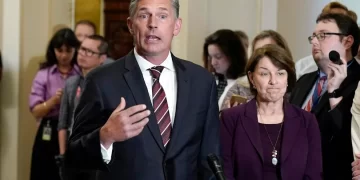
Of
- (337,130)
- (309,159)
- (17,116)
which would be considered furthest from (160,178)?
(17,116)

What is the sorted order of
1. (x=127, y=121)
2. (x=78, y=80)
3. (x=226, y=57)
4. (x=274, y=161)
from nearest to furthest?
(x=127, y=121)
(x=274, y=161)
(x=226, y=57)
(x=78, y=80)

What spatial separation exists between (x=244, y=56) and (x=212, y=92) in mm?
1812

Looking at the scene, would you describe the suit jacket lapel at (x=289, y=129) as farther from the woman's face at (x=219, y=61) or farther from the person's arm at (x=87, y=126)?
the woman's face at (x=219, y=61)

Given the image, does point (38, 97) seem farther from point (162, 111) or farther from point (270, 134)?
point (162, 111)

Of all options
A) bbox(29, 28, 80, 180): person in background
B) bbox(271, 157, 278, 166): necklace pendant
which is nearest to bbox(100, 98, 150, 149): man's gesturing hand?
bbox(271, 157, 278, 166): necklace pendant

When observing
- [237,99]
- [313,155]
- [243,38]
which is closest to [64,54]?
[243,38]

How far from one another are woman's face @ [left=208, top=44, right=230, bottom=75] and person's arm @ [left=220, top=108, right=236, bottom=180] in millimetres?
1369

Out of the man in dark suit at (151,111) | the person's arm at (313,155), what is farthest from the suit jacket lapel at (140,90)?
the person's arm at (313,155)

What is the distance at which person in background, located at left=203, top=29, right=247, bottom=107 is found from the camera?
4047 mm

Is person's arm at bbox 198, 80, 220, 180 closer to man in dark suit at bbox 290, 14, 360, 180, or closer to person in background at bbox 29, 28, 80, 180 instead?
man in dark suit at bbox 290, 14, 360, 180

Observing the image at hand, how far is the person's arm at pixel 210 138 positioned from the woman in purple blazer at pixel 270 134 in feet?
1.04

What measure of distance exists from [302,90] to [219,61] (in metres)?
0.90

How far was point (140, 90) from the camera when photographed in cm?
221

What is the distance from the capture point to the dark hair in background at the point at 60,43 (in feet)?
16.6
